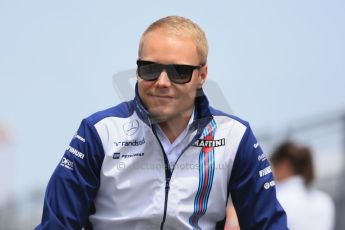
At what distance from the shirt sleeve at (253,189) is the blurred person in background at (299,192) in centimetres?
305

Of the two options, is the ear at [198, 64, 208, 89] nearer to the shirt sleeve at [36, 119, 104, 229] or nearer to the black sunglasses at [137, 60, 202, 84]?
the black sunglasses at [137, 60, 202, 84]

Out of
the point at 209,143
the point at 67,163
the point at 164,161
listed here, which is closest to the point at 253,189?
the point at 209,143

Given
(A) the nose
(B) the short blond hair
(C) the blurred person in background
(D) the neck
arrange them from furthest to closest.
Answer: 1. (C) the blurred person in background
2. (D) the neck
3. (B) the short blond hair
4. (A) the nose

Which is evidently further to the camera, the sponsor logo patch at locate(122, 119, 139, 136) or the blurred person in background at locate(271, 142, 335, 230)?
the blurred person in background at locate(271, 142, 335, 230)

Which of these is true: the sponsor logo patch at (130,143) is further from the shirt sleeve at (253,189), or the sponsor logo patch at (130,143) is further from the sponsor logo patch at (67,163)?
the shirt sleeve at (253,189)

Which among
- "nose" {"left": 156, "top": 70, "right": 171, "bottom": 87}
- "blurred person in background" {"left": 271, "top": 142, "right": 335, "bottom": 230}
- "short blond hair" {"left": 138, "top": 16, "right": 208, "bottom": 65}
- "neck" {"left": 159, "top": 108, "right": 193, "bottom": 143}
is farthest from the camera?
"blurred person in background" {"left": 271, "top": 142, "right": 335, "bottom": 230}

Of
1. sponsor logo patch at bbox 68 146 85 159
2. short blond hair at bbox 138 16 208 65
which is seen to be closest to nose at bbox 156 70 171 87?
short blond hair at bbox 138 16 208 65

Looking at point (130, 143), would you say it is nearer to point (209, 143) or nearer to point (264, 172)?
point (209, 143)

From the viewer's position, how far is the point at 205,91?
606 centimetres

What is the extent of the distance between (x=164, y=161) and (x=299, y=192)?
356 centimetres

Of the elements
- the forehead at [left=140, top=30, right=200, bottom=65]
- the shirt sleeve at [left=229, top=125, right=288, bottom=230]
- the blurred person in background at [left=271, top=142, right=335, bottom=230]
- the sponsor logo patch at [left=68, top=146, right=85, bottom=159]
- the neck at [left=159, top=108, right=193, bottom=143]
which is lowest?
the blurred person in background at [left=271, top=142, right=335, bottom=230]

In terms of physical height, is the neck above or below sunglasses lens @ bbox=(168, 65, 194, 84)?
below

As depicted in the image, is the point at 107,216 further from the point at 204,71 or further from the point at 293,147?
the point at 293,147

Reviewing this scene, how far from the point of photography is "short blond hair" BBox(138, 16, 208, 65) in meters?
5.66
